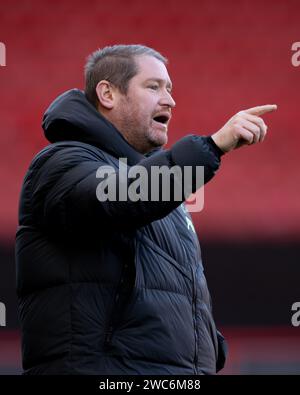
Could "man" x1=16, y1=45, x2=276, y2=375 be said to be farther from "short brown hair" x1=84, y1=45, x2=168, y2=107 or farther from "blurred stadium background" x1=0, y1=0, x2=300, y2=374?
"blurred stadium background" x1=0, y1=0, x2=300, y2=374

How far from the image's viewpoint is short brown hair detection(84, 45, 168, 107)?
1395mm

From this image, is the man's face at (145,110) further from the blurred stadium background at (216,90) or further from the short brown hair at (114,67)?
the blurred stadium background at (216,90)

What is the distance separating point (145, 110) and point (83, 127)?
14 cm

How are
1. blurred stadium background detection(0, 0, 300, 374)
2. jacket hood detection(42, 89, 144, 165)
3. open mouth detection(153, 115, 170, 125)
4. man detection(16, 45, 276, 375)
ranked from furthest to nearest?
blurred stadium background detection(0, 0, 300, 374), open mouth detection(153, 115, 170, 125), jacket hood detection(42, 89, 144, 165), man detection(16, 45, 276, 375)

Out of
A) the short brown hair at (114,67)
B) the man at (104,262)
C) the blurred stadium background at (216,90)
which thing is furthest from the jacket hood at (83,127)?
the blurred stadium background at (216,90)

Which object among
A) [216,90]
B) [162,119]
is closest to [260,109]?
[162,119]

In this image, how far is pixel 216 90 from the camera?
3139 mm

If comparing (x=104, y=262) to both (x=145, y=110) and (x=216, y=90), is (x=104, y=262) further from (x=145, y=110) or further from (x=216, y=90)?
(x=216, y=90)

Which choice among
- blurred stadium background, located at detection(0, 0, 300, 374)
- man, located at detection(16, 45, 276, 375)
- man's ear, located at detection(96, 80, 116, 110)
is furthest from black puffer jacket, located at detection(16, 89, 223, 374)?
blurred stadium background, located at detection(0, 0, 300, 374)

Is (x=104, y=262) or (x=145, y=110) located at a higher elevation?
(x=145, y=110)

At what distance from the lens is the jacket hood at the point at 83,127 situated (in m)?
1.26

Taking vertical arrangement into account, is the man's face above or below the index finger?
above

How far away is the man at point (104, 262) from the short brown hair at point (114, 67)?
10cm

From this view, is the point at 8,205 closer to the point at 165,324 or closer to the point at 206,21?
the point at 206,21
